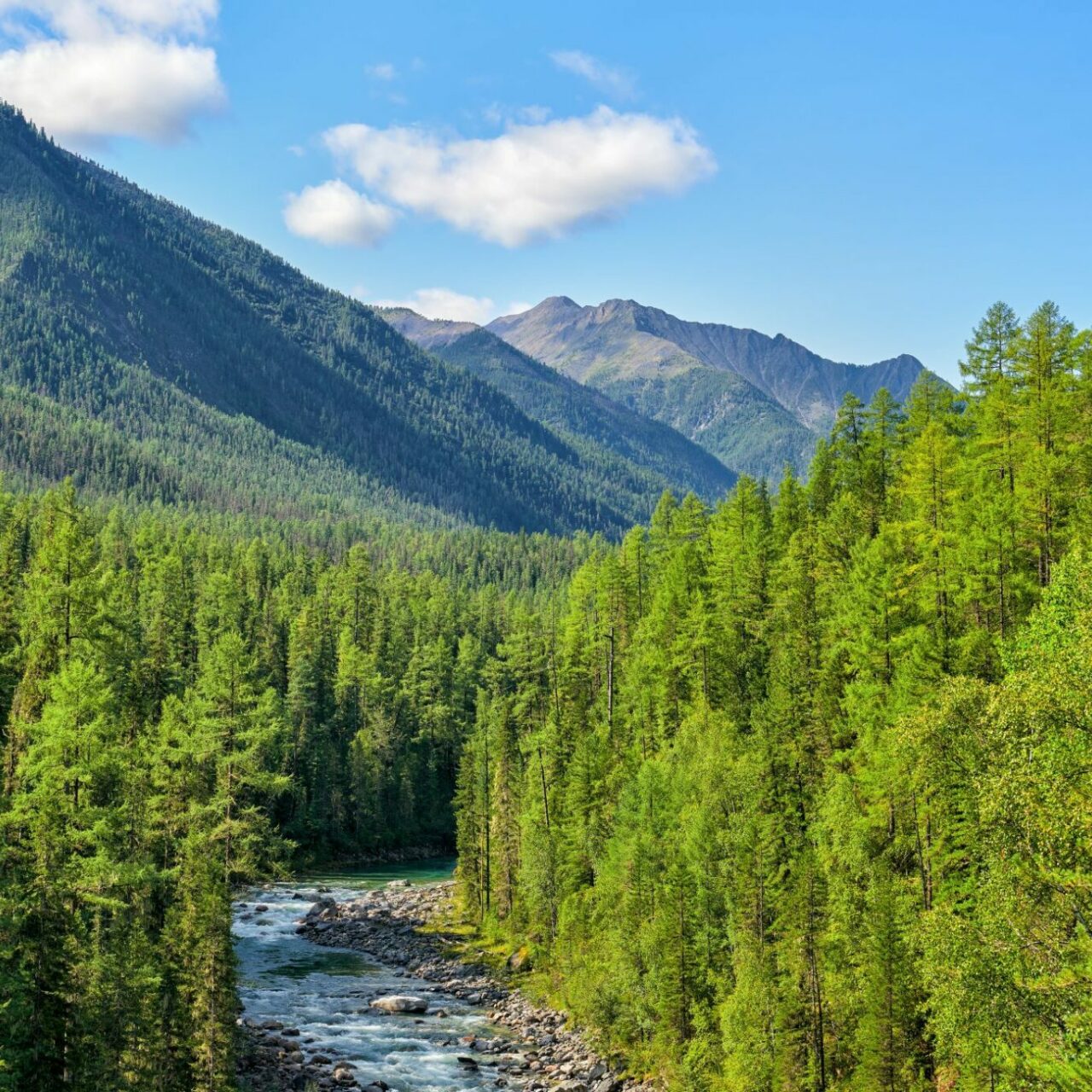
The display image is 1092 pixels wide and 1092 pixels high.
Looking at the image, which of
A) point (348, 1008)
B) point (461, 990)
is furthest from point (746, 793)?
point (348, 1008)

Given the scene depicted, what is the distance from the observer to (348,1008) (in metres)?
61.7

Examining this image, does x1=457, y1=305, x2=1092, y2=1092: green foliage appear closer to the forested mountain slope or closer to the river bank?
the forested mountain slope

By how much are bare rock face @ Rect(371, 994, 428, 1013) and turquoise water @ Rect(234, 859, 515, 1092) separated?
63 cm

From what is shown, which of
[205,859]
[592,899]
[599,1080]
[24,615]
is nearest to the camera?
[205,859]

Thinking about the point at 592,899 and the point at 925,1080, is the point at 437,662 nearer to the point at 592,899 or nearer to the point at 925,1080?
the point at 592,899

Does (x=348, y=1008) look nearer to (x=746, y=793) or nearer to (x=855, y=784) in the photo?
(x=746, y=793)

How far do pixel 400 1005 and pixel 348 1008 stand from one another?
314 cm

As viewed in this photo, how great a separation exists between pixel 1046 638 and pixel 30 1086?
3357cm

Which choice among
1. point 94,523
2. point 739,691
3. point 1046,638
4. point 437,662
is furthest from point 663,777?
point 94,523

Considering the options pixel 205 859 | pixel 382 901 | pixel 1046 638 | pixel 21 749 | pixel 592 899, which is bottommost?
pixel 382 901

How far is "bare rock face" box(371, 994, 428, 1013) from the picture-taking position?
6162 centimetres

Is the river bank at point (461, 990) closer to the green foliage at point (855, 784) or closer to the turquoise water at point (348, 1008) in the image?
the turquoise water at point (348, 1008)

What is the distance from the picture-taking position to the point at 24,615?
58312 millimetres

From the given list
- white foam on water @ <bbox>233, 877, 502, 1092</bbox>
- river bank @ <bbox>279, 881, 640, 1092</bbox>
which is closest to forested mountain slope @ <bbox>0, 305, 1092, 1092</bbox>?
river bank @ <bbox>279, 881, 640, 1092</bbox>
